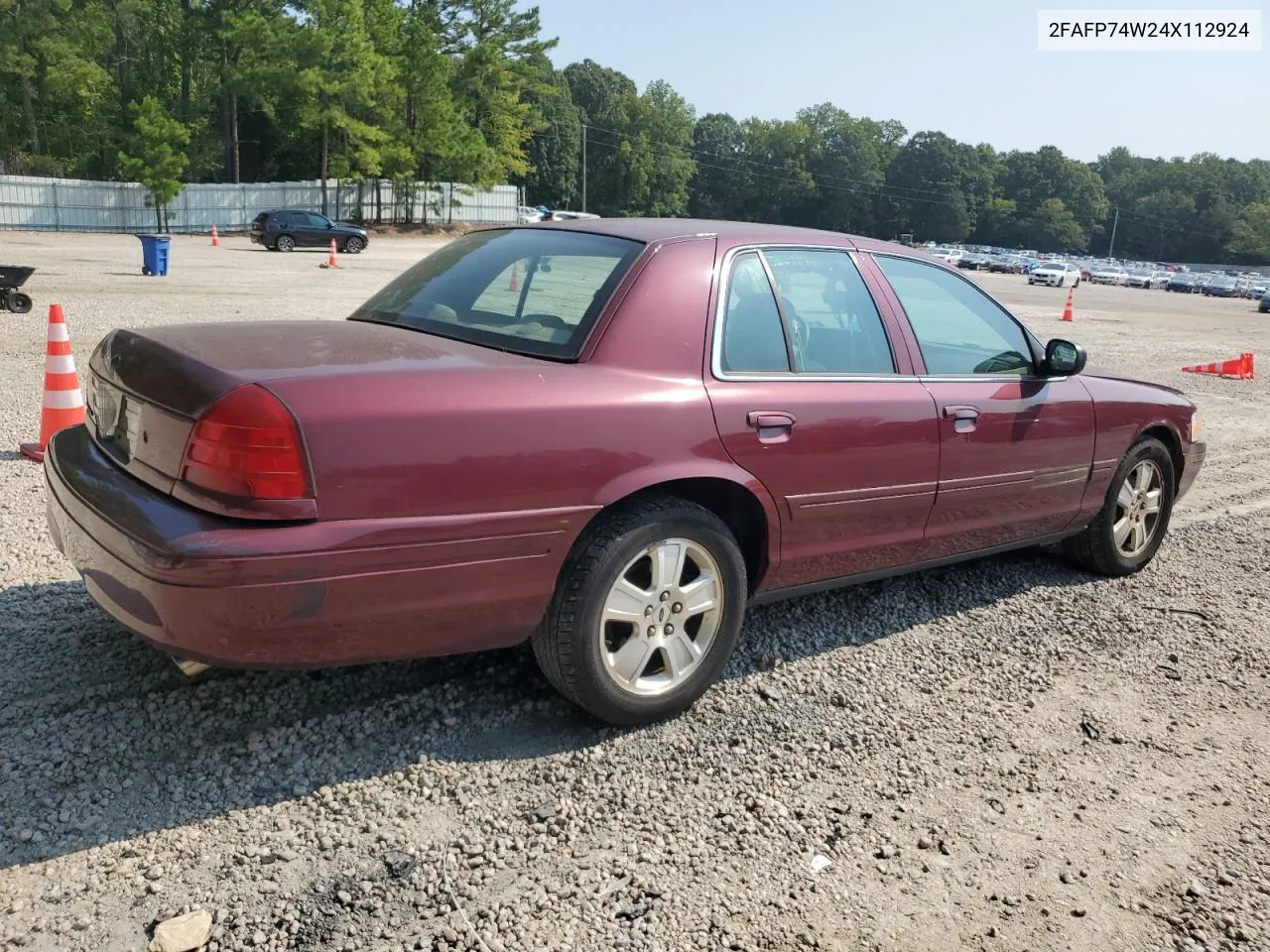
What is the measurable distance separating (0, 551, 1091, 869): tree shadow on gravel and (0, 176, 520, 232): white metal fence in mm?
47591

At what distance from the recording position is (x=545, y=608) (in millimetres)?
3100

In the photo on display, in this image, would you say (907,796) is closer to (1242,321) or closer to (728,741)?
(728,741)

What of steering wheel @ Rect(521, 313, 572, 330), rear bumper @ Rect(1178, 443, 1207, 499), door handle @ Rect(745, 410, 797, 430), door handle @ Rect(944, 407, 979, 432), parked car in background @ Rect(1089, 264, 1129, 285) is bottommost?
rear bumper @ Rect(1178, 443, 1207, 499)

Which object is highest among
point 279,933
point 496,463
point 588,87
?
point 588,87

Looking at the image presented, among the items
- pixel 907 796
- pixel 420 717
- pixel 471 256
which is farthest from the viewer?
pixel 471 256

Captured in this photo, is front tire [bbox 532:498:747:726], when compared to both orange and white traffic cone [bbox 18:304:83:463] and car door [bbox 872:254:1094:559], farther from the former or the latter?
orange and white traffic cone [bbox 18:304:83:463]

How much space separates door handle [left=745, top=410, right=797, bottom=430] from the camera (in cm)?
342

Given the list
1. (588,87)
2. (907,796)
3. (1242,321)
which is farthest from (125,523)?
(588,87)

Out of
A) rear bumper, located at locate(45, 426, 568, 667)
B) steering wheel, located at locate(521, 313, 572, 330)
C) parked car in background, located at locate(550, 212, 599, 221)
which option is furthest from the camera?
parked car in background, located at locate(550, 212, 599, 221)

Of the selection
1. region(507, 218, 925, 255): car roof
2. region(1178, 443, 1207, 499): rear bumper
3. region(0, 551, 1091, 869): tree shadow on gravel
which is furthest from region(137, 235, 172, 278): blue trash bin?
region(1178, 443, 1207, 499): rear bumper

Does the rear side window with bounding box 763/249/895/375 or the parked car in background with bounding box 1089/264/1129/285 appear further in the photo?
the parked car in background with bounding box 1089/264/1129/285

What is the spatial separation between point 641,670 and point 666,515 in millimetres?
536

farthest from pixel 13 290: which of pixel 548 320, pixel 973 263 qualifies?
pixel 973 263

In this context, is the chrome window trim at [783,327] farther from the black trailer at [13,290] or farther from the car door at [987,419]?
the black trailer at [13,290]
